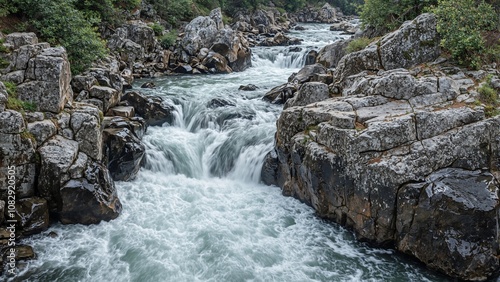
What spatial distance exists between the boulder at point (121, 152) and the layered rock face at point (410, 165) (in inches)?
232

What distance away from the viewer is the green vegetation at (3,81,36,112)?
11.5 m

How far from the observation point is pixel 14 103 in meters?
11.6

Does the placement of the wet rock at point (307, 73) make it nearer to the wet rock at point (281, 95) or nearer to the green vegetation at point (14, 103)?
the wet rock at point (281, 95)

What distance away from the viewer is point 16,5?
727 inches

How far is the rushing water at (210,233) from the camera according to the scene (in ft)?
32.5

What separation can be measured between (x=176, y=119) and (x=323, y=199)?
991cm

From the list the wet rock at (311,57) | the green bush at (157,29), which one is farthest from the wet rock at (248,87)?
the green bush at (157,29)

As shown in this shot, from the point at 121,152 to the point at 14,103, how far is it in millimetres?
3855

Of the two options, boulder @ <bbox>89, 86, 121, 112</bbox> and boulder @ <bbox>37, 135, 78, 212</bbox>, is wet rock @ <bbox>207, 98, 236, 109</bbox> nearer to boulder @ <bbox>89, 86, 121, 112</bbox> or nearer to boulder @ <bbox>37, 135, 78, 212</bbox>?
boulder @ <bbox>89, 86, 121, 112</bbox>

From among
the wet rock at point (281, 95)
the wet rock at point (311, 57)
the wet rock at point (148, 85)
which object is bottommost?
the wet rock at point (148, 85)

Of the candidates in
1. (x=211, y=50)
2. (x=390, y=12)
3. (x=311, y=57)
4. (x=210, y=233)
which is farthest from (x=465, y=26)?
(x=211, y=50)

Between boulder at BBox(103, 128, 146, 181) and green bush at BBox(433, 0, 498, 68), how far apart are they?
12.5m

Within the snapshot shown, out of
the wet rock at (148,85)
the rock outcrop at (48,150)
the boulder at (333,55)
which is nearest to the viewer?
the rock outcrop at (48,150)

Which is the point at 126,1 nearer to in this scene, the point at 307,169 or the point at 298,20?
the point at 307,169
